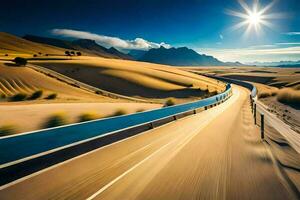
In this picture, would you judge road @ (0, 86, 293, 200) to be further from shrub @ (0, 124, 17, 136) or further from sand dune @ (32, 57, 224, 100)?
sand dune @ (32, 57, 224, 100)

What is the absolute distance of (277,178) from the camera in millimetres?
7125

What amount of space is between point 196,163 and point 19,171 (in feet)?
13.7

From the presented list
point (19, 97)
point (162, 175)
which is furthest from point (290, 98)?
point (162, 175)

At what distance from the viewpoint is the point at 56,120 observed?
53.5ft

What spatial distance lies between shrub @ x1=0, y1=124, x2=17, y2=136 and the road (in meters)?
4.42

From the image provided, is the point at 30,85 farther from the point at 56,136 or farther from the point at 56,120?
the point at 56,136

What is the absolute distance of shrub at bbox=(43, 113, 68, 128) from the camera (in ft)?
52.1

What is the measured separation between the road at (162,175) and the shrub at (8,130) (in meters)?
4.42

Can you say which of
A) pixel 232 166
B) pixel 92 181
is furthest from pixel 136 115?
pixel 92 181

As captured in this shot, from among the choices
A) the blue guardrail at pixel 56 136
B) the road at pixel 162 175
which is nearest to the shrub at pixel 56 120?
the blue guardrail at pixel 56 136

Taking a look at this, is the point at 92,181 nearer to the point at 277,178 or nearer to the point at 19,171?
the point at 19,171

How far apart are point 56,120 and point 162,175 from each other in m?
10.1

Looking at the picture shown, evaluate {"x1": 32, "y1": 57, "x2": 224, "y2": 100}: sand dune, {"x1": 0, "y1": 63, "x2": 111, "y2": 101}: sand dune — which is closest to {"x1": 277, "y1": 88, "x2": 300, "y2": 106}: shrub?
{"x1": 32, "y1": 57, "x2": 224, "y2": 100}: sand dune

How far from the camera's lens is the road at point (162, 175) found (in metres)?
6.02
